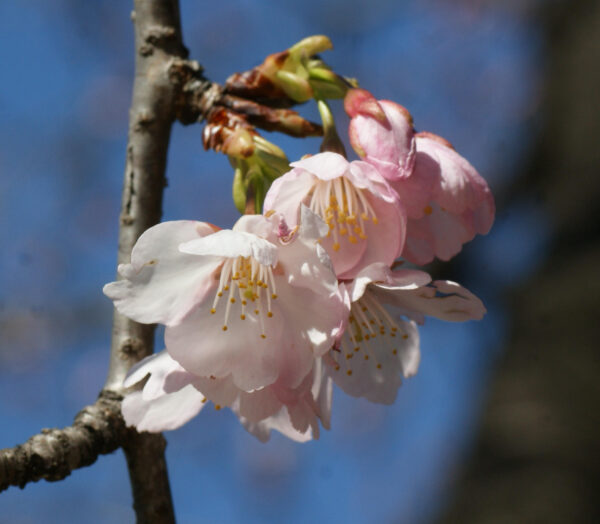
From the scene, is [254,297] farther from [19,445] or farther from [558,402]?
[558,402]

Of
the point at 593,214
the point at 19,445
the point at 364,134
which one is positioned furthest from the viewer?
the point at 593,214

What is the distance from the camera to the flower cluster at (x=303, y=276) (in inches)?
29.8

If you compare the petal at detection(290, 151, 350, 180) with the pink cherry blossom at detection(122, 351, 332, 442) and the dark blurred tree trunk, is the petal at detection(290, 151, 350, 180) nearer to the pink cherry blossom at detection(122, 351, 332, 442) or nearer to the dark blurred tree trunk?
the pink cherry blossom at detection(122, 351, 332, 442)

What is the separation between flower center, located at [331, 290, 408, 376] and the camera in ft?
3.04

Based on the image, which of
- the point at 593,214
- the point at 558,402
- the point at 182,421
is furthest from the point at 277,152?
the point at 593,214

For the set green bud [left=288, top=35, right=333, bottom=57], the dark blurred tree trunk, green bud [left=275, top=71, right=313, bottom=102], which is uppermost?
green bud [left=288, top=35, right=333, bottom=57]

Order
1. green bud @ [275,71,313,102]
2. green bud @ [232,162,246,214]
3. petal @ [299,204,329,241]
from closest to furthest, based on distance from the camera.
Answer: petal @ [299,204,329,241], green bud @ [232,162,246,214], green bud @ [275,71,313,102]

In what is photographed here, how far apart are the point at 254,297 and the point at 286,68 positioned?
0.38 meters

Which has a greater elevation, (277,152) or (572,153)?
(572,153)

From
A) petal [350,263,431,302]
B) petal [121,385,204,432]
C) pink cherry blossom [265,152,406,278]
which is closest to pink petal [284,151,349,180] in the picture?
pink cherry blossom [265,152,406,278]

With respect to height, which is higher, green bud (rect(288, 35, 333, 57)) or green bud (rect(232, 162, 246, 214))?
green bud (rect(288, 35, 333, 57))

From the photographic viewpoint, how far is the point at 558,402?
1.58 meters

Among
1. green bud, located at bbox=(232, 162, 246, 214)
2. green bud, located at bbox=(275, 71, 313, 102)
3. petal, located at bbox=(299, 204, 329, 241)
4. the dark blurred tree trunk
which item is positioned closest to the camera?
petal, located at bbox=(299, 204, 329, 241)

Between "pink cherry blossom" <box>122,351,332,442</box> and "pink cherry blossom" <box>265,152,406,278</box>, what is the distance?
143 mm
